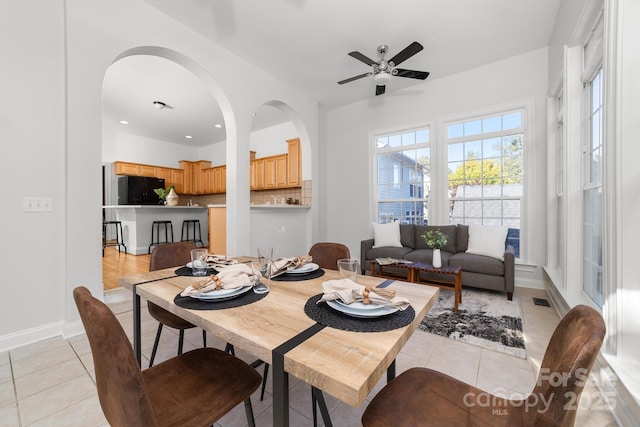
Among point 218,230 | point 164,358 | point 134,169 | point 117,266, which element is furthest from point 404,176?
point 134,169

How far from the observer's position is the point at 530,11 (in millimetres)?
2721

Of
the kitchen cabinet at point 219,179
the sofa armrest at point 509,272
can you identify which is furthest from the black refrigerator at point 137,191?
the sofa armrest at point 509,272

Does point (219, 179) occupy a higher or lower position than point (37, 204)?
higher

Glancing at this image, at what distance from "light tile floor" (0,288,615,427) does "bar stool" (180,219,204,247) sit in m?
4.84

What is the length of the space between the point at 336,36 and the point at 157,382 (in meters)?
3.55

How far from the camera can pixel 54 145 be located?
7.04 ft

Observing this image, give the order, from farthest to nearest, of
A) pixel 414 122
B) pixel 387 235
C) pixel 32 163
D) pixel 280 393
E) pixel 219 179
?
pixel 219 179
pixel 414 122
pixel 387 235
pixel 32 163
pixel 280 393

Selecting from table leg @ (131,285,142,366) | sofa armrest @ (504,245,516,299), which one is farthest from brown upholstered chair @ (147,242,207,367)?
sofa armrest @ (504,245,516,299)

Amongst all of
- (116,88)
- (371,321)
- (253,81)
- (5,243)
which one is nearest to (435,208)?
(253,81)

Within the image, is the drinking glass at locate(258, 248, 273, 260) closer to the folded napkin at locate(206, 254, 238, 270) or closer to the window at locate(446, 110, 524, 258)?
the folded napkin at locate(206, 254, 238, 270)

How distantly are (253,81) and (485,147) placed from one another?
3452 millimetres

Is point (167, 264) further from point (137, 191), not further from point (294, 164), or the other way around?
point (137, 191)

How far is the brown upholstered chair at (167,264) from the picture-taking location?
5.13 ft

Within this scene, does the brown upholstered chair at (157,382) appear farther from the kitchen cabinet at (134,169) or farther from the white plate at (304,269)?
the kitchen cabinet at (134,169)
